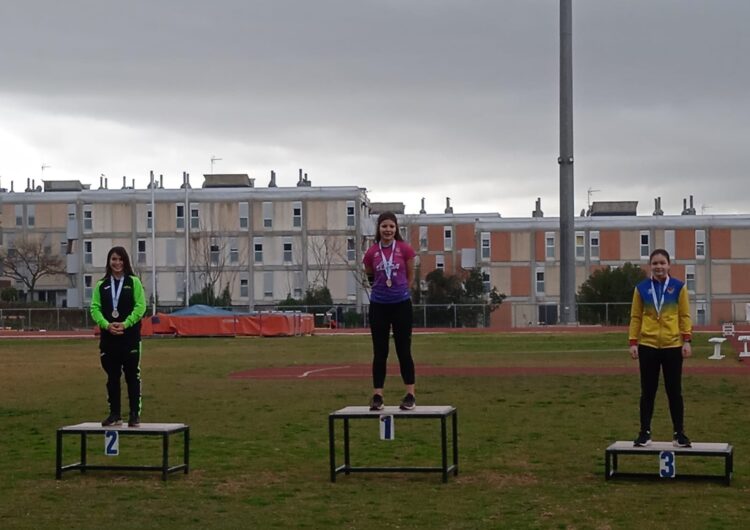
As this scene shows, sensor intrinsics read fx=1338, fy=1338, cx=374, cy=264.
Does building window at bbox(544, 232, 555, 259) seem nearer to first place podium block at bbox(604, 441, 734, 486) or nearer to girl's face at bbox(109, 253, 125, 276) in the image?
girl's face at bbox(109, 253, 125, 276)

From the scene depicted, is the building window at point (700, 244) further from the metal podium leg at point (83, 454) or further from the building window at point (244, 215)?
the metal podium leg at point (83, 454)

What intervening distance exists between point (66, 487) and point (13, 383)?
16892mm

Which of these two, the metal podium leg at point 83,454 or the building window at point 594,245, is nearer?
the metal podium leg at point 83,454

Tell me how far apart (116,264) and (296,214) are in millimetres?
85024

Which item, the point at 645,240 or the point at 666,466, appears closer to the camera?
the point at 666,466

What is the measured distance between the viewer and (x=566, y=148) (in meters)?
60.3

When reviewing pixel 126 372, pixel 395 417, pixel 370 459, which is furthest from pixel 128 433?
pixel 370 459

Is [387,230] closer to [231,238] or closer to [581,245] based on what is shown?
[231,238]

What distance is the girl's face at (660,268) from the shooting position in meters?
12.4

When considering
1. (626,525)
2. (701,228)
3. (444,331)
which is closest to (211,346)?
(444,331)

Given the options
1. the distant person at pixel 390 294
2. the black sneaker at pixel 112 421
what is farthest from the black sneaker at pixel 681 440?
the black sneaker at pixel 112 421

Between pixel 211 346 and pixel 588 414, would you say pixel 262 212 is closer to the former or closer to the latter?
pixel 211 346

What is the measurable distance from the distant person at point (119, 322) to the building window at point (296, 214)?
84754 mm

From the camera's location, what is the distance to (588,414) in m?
19.2
